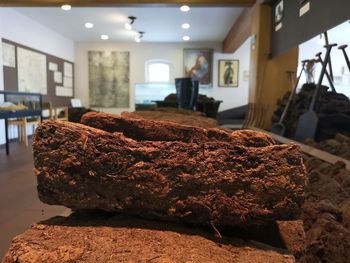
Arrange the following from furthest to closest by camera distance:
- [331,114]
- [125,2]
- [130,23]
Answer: [130,23], [125,2], [331,114]

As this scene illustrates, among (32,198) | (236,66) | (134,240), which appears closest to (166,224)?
(134,240)

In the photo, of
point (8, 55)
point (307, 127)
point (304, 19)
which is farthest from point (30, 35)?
point (307, 127)

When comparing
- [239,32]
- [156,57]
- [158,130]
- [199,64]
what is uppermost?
[239,32]

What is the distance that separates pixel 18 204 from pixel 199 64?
788 cm

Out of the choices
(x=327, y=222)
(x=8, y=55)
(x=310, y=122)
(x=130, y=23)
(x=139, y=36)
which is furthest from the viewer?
(x=139, y=36)

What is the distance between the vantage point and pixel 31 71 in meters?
6.94

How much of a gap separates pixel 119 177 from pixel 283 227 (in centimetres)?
43

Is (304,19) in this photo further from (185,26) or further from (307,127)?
(185,26)

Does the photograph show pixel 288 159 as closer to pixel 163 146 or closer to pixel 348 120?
pixel 163 146

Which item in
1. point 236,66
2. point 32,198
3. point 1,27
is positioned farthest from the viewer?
point 236,66

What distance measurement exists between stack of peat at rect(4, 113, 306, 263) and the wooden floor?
808 mm

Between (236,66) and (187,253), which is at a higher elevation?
(236,66)

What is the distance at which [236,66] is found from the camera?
9.52 metres

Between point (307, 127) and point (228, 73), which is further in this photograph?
point (228, 73)
